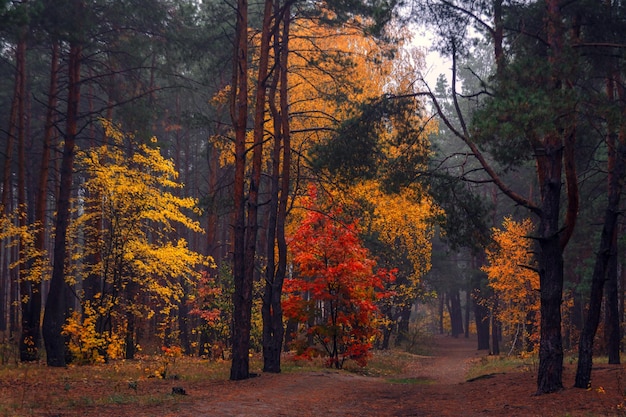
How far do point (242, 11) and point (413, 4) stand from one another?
4802 millimetres

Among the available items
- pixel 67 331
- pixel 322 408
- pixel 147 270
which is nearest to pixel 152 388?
pixel 322 408

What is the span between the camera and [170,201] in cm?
1981

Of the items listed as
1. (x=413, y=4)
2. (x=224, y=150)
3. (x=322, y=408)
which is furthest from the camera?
(x=224, y=150)

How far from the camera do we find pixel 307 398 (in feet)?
41.4

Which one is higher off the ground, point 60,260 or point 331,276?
point 60,260

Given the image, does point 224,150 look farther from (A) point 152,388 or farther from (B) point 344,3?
(A) point 152,388

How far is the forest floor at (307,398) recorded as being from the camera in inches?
383

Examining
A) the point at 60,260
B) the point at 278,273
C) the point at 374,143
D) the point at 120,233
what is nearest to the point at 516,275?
the point at 278,273

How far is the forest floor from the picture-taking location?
972 centimetres

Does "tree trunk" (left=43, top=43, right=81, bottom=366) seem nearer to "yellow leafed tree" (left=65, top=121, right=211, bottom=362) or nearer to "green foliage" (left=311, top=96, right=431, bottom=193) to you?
"yellow leafed tree" (left=65, top=121, right=211, bottom=362)

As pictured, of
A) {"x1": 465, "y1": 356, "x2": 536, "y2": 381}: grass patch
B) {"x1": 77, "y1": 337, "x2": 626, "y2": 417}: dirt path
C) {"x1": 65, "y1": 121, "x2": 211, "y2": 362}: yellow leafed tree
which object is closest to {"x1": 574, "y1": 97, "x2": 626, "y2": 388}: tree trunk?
{"x1": 77, "y1": 337, "x2": 626, "y2": 417}: dirt path

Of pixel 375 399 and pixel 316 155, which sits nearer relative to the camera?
pixel 375 399

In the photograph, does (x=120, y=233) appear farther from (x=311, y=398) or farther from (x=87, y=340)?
(x=311, y=398)

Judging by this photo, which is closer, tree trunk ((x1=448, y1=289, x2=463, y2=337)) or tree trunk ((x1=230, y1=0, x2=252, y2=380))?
tree trunk ((x1=230, y1=0, x2=252, y2=380))
